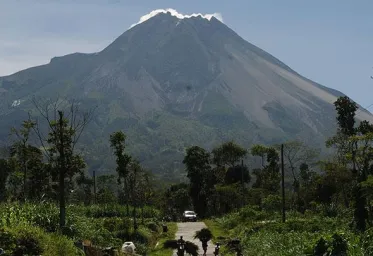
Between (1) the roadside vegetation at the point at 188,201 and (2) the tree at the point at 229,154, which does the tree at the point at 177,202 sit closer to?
(1) the roadside vegetation at the point at 188,201

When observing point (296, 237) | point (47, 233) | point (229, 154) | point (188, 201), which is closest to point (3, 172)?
point (188, 201)

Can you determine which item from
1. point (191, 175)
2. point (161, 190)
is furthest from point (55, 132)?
point (161, 190)

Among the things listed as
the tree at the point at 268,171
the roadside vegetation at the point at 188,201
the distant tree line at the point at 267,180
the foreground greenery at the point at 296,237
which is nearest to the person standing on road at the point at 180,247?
the roadside vegetation at the point at 188,201

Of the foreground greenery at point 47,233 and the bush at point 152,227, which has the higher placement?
the foreground greenery at point 47,233

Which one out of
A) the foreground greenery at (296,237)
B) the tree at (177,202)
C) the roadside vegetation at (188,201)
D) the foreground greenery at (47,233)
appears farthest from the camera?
the tree at (177,202)

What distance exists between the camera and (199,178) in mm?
68562

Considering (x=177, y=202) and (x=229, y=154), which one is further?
(x=177, y=202)

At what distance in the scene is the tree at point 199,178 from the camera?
68625mm

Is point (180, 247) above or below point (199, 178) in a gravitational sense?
below

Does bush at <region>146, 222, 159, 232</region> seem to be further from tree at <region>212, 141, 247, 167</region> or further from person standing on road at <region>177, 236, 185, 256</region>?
tree at <region>212, 141, 247, 167</region>

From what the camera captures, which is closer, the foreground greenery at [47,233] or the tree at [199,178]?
the foreground greenery at [47,233]

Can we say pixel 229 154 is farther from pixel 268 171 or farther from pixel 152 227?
pixel 152 227

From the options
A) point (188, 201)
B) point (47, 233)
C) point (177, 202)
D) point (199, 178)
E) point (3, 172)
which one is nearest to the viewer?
point (47, 233)

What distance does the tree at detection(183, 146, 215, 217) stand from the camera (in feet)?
225
